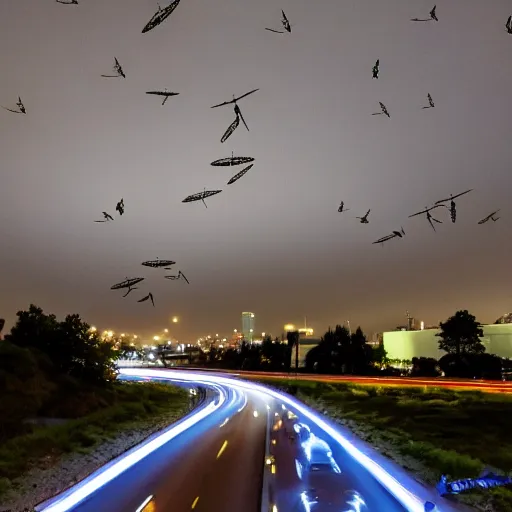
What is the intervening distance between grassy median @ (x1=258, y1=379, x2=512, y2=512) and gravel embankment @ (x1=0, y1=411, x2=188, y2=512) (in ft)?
42.1

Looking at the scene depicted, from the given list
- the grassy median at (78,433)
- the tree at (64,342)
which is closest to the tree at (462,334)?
the grassy median at (78,433)

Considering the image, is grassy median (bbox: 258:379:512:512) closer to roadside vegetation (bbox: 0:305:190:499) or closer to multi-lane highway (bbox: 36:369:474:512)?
multi-lane highway (bbox: 36:369:474:512)

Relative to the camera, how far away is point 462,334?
88312 mm

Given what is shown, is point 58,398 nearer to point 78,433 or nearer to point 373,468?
point 78,433

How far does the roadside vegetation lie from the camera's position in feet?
79.2

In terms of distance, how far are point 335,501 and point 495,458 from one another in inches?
459

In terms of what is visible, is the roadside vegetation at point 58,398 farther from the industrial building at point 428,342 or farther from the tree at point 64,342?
the industrial building at point 428,342

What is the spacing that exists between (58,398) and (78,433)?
40.5 ft

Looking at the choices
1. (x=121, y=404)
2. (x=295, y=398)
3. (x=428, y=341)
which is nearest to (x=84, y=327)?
(x=121, y=404)

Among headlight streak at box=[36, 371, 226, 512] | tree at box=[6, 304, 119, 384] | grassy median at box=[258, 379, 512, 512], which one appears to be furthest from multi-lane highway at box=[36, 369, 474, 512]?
tree at box=[6, 304, 119, 384]

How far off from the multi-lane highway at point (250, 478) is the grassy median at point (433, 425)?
1640 millimetres

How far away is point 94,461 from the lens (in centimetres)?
2258

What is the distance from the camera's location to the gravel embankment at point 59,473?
50.6 feet

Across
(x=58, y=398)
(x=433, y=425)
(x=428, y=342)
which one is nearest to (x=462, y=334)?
(x=428, y=342)
